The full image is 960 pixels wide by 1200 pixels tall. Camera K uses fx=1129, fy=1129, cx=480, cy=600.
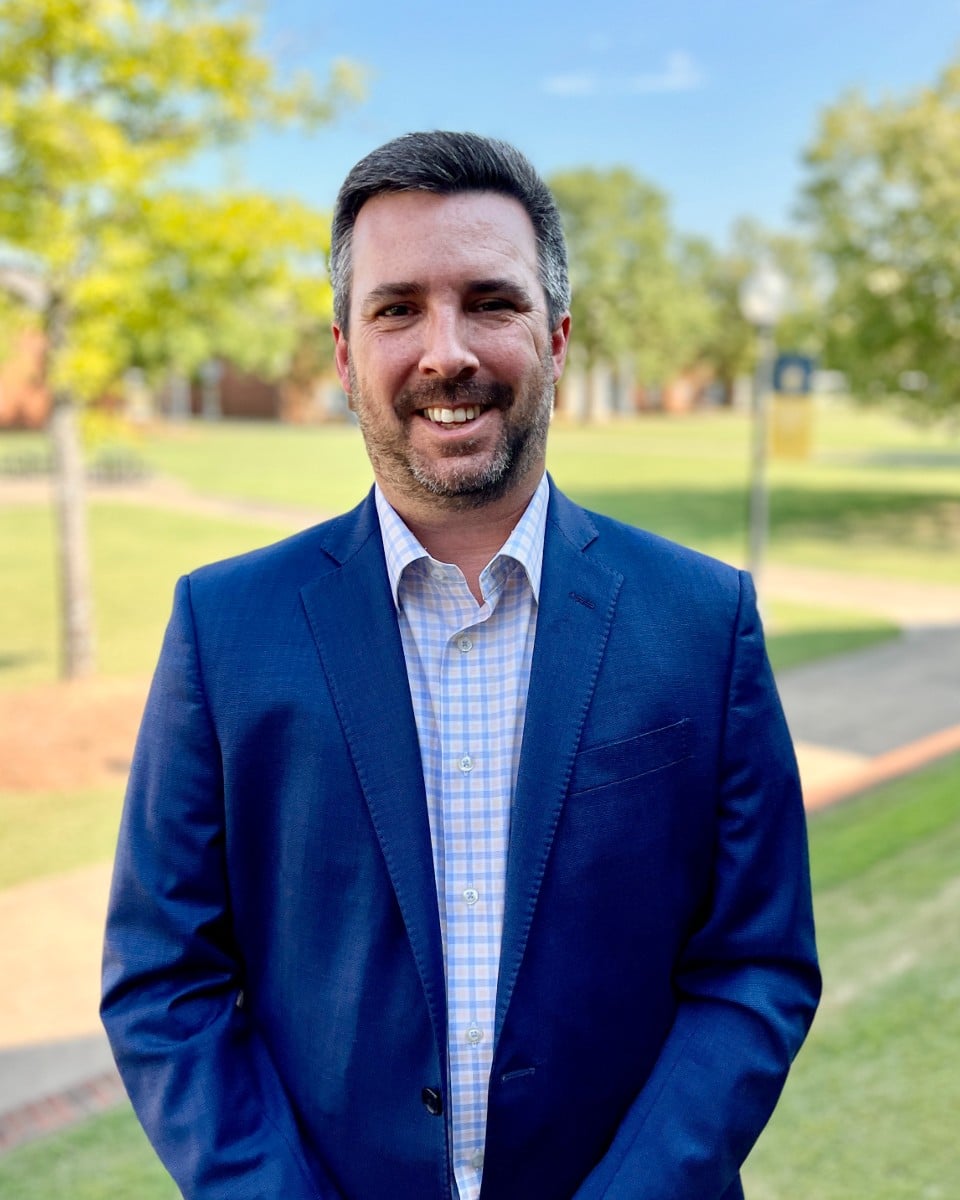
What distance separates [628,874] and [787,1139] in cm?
226

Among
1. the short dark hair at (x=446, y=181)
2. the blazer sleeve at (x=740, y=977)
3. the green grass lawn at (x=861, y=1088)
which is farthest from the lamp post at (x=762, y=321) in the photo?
the blazer sleeve at (x=740, y=977)

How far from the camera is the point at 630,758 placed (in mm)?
1649

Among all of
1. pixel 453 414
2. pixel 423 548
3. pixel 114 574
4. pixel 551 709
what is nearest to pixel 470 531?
pixel 423 548

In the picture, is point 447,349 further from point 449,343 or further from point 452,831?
point 452,831

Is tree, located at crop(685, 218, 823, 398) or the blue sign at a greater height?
tree, located at crop(685, 218, 823, 398)

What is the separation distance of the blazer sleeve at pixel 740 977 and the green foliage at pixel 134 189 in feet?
20.7

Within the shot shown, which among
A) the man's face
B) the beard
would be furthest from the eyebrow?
the beard

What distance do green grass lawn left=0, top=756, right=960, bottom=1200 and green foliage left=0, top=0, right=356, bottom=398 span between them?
5.02m

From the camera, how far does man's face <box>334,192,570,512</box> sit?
1593 mm

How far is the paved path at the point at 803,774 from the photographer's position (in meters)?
3.83

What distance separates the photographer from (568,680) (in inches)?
65.3

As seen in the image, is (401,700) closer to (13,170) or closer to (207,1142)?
(207,1142)

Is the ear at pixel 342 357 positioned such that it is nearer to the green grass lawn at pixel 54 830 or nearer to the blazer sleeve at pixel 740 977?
the blazer sleeve at pixel 740 977

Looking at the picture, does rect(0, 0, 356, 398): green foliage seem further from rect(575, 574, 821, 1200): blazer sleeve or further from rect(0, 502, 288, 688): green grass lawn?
rect(575, 574, 821, 1200): blazer sleeve
